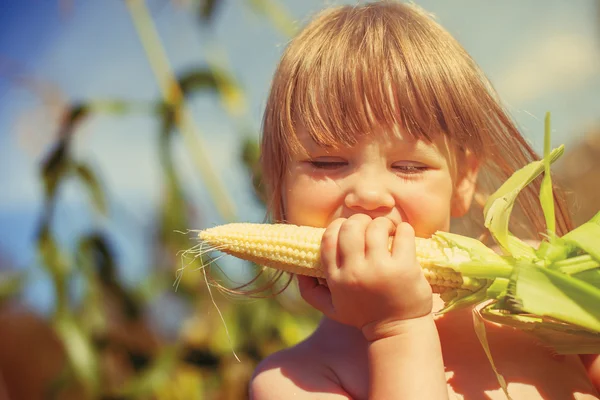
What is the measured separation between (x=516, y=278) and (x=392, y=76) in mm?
356

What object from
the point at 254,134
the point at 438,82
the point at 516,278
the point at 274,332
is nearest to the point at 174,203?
the point at 254,134

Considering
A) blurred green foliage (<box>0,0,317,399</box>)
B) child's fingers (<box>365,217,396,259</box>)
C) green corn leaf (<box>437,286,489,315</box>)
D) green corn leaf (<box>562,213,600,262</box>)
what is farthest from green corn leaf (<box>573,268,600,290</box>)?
blurred green foliage (<box>0,0,317,399</box>)

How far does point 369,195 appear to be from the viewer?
2.74 feet

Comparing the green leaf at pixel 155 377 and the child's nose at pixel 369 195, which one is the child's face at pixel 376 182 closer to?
the child's nose at pixel 369 195

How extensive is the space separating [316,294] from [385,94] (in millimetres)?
335

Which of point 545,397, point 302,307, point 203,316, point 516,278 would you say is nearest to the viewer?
point 516,278

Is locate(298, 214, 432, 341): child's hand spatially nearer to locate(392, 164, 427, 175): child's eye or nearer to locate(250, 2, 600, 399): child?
locate(250, 2, 600, 399): child

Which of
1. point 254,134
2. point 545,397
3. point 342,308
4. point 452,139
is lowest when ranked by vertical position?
point 545,397

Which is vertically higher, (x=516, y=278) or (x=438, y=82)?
(x=438, y=82)

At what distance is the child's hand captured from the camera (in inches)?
29.4

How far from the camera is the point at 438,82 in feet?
3.03

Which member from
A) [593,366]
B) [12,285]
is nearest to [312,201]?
[593,366]

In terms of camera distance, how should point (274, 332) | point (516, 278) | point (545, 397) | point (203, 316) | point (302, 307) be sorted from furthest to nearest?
point (203, 316) < point (302, 307) < point (274, 332) < point (545, 397) < point (516, 278)

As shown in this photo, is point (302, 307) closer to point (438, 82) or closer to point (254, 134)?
point (254, 134)
